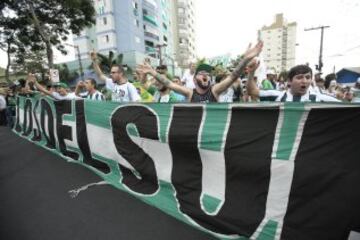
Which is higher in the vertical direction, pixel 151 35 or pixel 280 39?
pixel 280 39

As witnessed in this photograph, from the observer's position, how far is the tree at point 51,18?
15.6m

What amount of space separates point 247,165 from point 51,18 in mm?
17786

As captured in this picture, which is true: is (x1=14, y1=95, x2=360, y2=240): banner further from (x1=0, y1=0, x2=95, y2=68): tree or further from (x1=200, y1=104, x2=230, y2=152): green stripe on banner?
(x1=0, y1=0, x2=95, y2=68): tree

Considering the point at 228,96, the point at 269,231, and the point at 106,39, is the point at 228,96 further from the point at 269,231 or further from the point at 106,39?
the point at 106,39

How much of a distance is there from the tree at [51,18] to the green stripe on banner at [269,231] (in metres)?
16.1

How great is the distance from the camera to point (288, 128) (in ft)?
6.81

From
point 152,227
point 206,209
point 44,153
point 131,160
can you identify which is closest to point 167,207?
point 152,227

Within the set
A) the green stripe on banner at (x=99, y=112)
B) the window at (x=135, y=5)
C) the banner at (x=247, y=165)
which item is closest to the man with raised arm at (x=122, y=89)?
the green stripe on banner at (x=99, y=112)

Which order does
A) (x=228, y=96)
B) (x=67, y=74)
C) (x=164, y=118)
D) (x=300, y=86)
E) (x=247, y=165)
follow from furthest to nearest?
(x=67, y=74), (x=228, y=96), (x=164, y=118), (x=300, y=86), (x=247, y=165)

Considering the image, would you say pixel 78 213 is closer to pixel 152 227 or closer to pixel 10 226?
pixel 10 226

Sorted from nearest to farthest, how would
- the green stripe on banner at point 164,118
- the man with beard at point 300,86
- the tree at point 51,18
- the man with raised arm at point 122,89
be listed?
the man with beard at point 300,86, the green stripe on banner at point 164,118, the man with raised arm at point 122,89, the tree at point 51,18

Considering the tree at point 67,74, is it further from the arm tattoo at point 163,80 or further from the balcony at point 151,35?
the arm tattoo at point 163,80

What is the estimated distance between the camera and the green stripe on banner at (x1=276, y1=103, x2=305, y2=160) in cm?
203

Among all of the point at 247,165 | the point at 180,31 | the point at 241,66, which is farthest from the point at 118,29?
the point at 247,165
